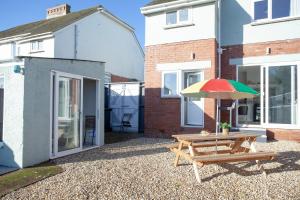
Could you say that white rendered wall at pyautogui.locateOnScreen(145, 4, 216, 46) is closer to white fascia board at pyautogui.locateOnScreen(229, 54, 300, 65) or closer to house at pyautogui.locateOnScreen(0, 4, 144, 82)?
white fascia board at pyautogui.locateOnScreen(229, 54, 300, 65)

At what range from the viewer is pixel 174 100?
12.1 m

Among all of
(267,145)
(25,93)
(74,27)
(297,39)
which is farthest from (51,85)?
(74,27)

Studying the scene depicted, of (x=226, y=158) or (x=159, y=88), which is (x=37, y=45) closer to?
(x=159, y=88)

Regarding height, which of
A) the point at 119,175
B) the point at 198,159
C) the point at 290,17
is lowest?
the point at 119,175

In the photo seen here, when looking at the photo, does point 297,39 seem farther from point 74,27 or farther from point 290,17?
point 74,27

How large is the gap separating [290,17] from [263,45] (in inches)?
55.1

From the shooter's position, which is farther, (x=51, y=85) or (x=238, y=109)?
(x=238, y=109)

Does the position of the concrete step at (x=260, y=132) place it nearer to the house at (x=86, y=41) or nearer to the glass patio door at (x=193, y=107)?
the glass patio door at (x=193, y=107)

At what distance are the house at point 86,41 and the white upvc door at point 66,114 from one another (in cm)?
759

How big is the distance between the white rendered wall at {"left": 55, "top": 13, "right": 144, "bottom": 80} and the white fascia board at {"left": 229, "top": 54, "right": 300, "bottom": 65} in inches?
396

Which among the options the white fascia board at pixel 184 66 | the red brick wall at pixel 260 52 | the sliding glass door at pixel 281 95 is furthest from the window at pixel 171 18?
the sliding glass door at pixel 281 95

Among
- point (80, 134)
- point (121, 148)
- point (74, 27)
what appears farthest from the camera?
point (74, 27)

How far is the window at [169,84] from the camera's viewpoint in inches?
483

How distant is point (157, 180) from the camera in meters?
5.72
